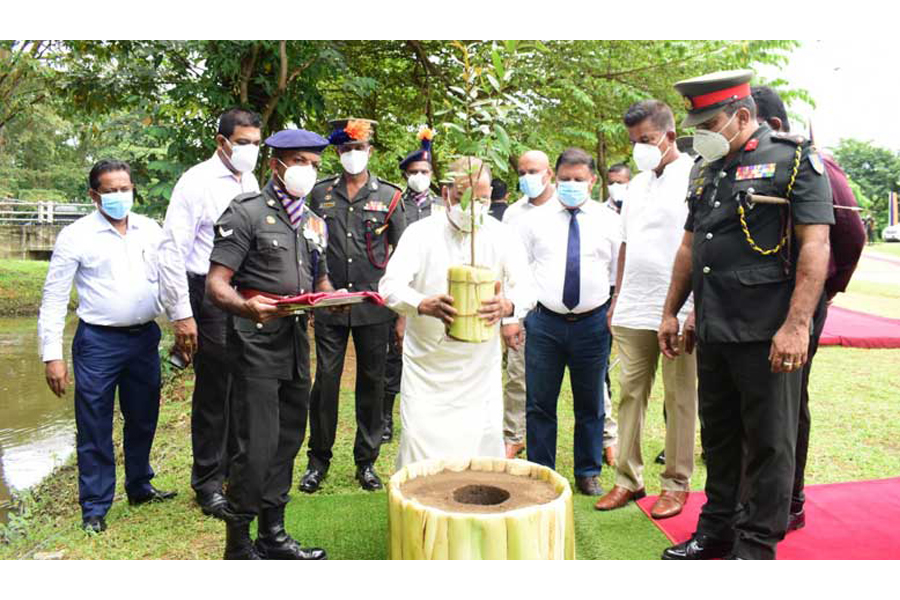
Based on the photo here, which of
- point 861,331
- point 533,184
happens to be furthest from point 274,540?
point 861,331

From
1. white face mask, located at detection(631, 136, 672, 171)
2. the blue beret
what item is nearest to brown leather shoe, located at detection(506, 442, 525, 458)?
white face mask, located at detection(631, 136, 672, 171)

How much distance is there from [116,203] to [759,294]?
329 centimetres

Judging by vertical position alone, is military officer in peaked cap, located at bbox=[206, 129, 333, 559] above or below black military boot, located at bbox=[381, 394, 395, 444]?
above

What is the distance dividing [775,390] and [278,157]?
2403 millimetres

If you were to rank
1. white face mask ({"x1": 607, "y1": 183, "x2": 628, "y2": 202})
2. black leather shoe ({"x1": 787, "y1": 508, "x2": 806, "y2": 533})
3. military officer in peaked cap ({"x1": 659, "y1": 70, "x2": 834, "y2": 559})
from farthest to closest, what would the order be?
white face mask ({"x1": 607, "y1": 183, "x2": 628, "y2": 202}), black leather shoe ({"x1": 787, "y1": 508, "x2": 806, "y2": 533}), military officer in peaked cap ({"x1": 659, "y1": 70, "x2": 834, "y2": 559})

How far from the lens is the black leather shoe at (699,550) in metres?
3.33

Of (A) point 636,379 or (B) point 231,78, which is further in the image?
(B) point 231,78

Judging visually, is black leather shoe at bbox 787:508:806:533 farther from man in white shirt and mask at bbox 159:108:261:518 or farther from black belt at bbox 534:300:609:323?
man in white shirt and mask at bbox 159:108:261:518

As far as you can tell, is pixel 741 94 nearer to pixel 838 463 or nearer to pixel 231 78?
pixel 838 463

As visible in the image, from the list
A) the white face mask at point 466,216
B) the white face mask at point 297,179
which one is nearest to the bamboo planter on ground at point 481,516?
the white face mask at point 466,216

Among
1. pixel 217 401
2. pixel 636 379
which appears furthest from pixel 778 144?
pixel 217 401

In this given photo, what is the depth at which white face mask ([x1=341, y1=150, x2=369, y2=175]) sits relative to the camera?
4566 millimetres

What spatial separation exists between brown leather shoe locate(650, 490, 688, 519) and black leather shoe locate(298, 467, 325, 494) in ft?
6.55

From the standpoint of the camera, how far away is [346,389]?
7.41m
